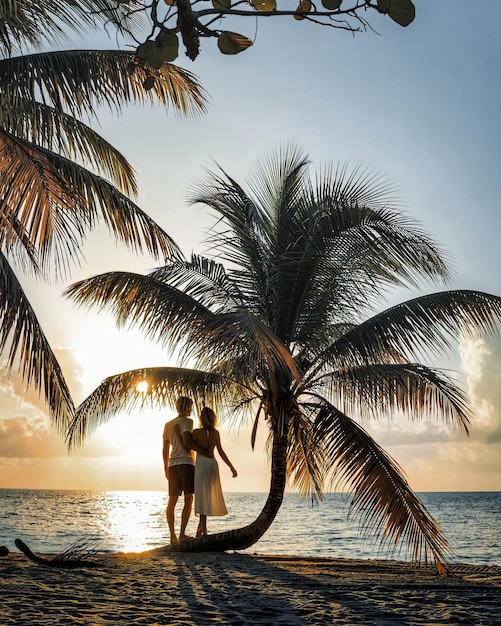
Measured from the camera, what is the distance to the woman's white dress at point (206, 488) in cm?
975

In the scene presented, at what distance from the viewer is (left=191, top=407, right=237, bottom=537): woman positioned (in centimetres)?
976

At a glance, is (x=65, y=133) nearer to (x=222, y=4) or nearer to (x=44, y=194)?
(x=44, y=194)

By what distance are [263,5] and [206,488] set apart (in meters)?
8.30

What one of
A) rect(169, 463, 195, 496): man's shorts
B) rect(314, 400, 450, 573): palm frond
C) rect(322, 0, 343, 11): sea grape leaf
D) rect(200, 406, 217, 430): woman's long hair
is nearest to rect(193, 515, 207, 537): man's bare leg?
rect(169, 463, 195, 496): man's shorts

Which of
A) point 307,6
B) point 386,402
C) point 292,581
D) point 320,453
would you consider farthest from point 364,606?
point 320,453

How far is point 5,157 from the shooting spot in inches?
273

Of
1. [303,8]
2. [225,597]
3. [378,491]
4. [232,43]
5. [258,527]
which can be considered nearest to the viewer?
[232,43]

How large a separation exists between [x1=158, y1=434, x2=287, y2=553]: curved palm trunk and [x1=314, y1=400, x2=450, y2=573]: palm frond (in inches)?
31.5

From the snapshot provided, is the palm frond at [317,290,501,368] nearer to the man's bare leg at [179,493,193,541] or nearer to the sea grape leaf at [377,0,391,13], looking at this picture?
the man's bare leg at [179,493,193,541]

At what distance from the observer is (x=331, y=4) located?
6.27ft

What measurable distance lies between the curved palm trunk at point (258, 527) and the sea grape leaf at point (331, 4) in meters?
8.54

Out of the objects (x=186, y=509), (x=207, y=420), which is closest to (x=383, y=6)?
(x=207, y=420)

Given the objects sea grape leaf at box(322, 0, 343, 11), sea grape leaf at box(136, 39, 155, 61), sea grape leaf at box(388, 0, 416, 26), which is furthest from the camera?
sea grape leaf at box(136, 39, 155, 61)

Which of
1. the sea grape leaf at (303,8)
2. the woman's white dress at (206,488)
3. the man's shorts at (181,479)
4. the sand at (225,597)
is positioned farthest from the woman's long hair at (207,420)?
the sea grape leaf at (303,8)
